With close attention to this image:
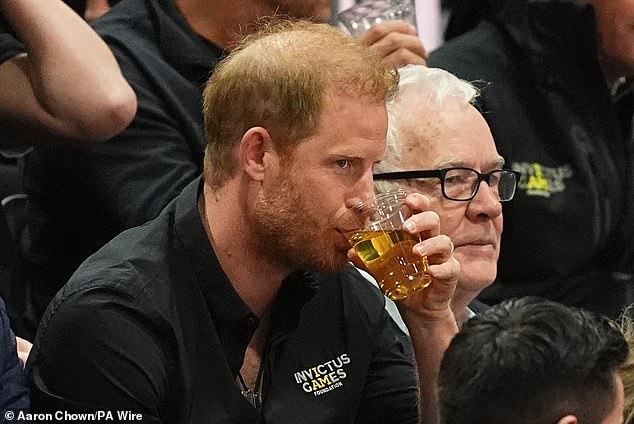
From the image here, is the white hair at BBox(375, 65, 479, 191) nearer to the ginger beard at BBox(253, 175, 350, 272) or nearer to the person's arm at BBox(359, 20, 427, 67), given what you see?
the person's arm at BBox(359, 20, 427, 67)

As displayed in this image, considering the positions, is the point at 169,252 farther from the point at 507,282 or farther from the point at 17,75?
the point at 507,282

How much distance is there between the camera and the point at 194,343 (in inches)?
73.7

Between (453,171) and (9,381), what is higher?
(9,381)

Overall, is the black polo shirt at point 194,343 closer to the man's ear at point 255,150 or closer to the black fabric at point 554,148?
the man's ear at point 255,150

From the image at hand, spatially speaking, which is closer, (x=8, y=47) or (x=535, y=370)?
(x=535, y=370)

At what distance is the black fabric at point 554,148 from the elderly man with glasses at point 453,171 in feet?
1.63

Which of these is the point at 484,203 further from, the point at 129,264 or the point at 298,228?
the point at 129,264

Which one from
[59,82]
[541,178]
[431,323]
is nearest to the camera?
[431,323]

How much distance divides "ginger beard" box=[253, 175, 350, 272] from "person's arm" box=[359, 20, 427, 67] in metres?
0.80

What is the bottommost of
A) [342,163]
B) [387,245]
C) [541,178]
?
[541,178]

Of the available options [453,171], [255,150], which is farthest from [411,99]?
[255,150]

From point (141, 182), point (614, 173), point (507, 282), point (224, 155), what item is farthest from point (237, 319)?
point (614, 173)

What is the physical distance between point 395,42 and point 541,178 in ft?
1.76

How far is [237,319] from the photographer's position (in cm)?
192
